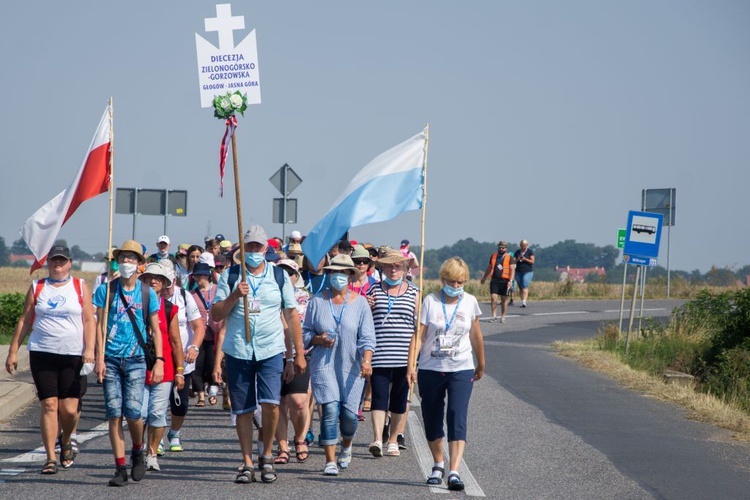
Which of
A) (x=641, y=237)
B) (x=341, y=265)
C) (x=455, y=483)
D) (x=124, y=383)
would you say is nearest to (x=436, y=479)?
(x=455, y=483)

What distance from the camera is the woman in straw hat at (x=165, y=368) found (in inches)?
373

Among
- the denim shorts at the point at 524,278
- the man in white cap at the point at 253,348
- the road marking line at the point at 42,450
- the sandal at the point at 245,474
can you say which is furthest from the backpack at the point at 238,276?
the denim shorts at the point at 524,278

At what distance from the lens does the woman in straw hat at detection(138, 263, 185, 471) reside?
9484 millimetres

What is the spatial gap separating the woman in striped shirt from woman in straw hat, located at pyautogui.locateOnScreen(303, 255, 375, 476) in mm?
420

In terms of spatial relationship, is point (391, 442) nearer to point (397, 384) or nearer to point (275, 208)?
point (397, 384)

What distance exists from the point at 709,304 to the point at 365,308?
15.6 m

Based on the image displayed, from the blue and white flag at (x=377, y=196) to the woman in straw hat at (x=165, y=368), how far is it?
1.35m

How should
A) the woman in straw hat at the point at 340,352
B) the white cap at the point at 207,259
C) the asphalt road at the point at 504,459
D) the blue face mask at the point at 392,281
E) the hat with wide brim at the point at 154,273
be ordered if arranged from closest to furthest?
the asphalt road at the point at 504,459
the hat with wide brim at the point at 154,273
the woman in straw hat at the point at 340,352
the blue face mask at the point at 392,281
the white cap at the point at 207,259

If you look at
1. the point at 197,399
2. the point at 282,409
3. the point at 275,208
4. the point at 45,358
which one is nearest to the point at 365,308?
the point at 282,409

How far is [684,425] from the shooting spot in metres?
13.4

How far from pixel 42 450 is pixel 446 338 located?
13.1ft

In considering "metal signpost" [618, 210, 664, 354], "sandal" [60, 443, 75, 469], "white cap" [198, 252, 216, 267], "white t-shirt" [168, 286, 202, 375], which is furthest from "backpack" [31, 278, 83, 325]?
"metal signpost" [618, 210, 664, 354]

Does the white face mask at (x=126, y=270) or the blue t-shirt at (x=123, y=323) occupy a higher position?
the white face mask at (x=126, y=270)

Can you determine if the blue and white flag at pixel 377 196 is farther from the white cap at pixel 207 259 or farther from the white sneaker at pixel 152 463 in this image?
the white cap at pixel 207 259
